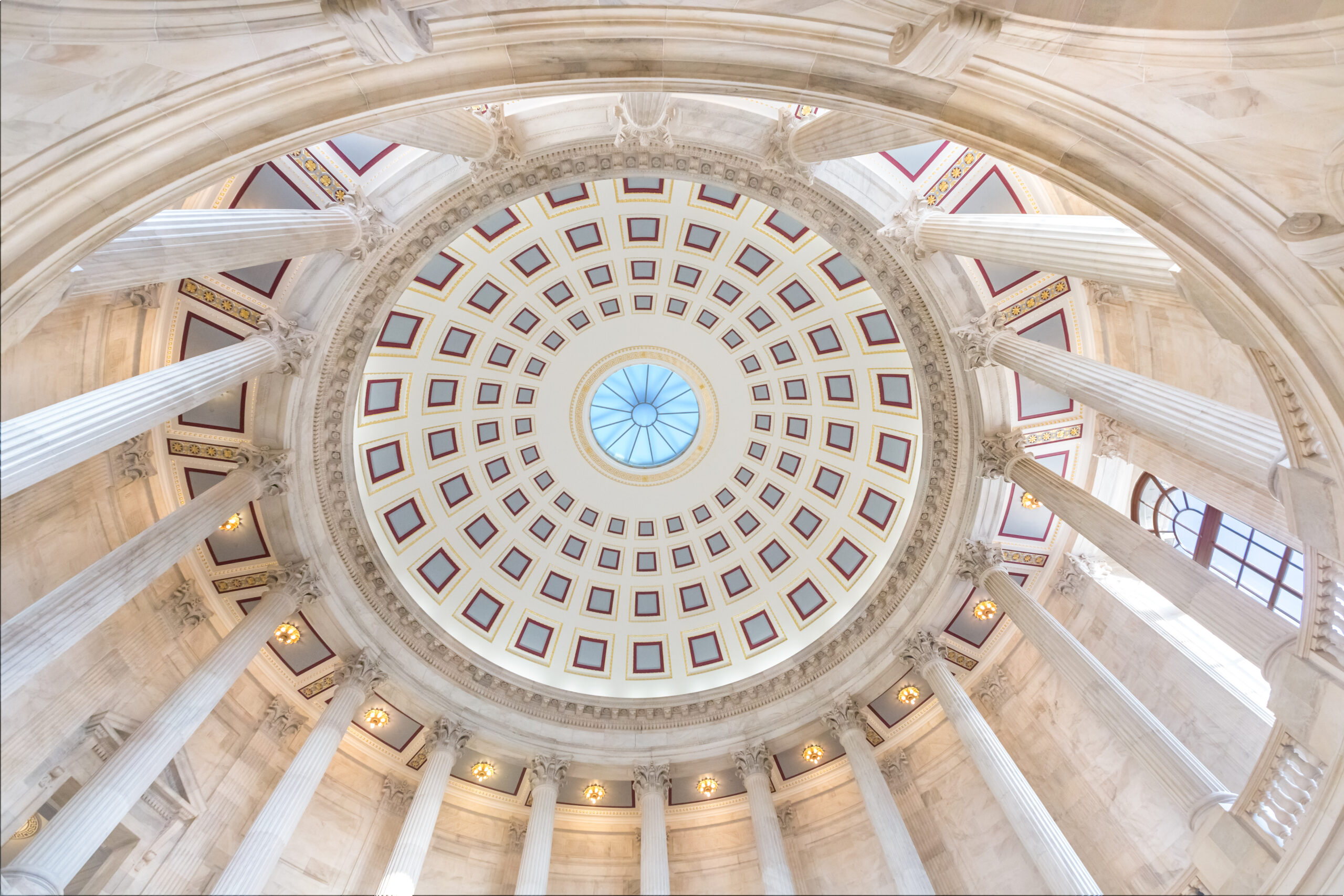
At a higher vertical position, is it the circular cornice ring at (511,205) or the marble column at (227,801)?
the circular cornice ring at (511,205)

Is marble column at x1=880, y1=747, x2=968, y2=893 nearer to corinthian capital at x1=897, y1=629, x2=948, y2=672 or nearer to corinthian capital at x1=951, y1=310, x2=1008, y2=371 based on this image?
corinthian capital at x1=897, y1=629, x2=948, y2=672

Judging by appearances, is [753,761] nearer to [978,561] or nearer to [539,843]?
[539,843]

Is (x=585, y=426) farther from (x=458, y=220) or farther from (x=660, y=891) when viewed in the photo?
(x=660, y=891)

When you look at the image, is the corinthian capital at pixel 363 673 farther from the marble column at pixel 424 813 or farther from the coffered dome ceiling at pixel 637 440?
the coffered dome ceiling at pixel 637 440

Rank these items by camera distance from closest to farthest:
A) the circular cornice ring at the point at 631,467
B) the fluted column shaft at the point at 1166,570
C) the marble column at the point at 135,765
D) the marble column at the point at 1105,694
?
1. the marble column at the point at 135,765
2. the fluted column shaft at the point at 1166,570
3. the marble column at the point at 1105,694
4. the circular cornice ring at the point at 631,467

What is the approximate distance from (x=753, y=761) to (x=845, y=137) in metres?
17.4

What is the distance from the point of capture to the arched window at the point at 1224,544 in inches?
578

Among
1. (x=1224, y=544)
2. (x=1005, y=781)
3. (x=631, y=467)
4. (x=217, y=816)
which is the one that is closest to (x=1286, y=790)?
(x=1005, y=781)

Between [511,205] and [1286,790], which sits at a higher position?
[511,205]

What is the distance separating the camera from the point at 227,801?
17594 millimetres

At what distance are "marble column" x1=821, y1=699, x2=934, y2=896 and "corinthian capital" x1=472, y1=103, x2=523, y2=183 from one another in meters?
17.7

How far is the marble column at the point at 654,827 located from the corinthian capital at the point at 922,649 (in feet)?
26.8

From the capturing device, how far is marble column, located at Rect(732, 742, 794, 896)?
17.7 metres

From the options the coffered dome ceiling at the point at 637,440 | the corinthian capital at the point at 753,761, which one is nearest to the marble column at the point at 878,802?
the corinthian capital at the point at 753,761
